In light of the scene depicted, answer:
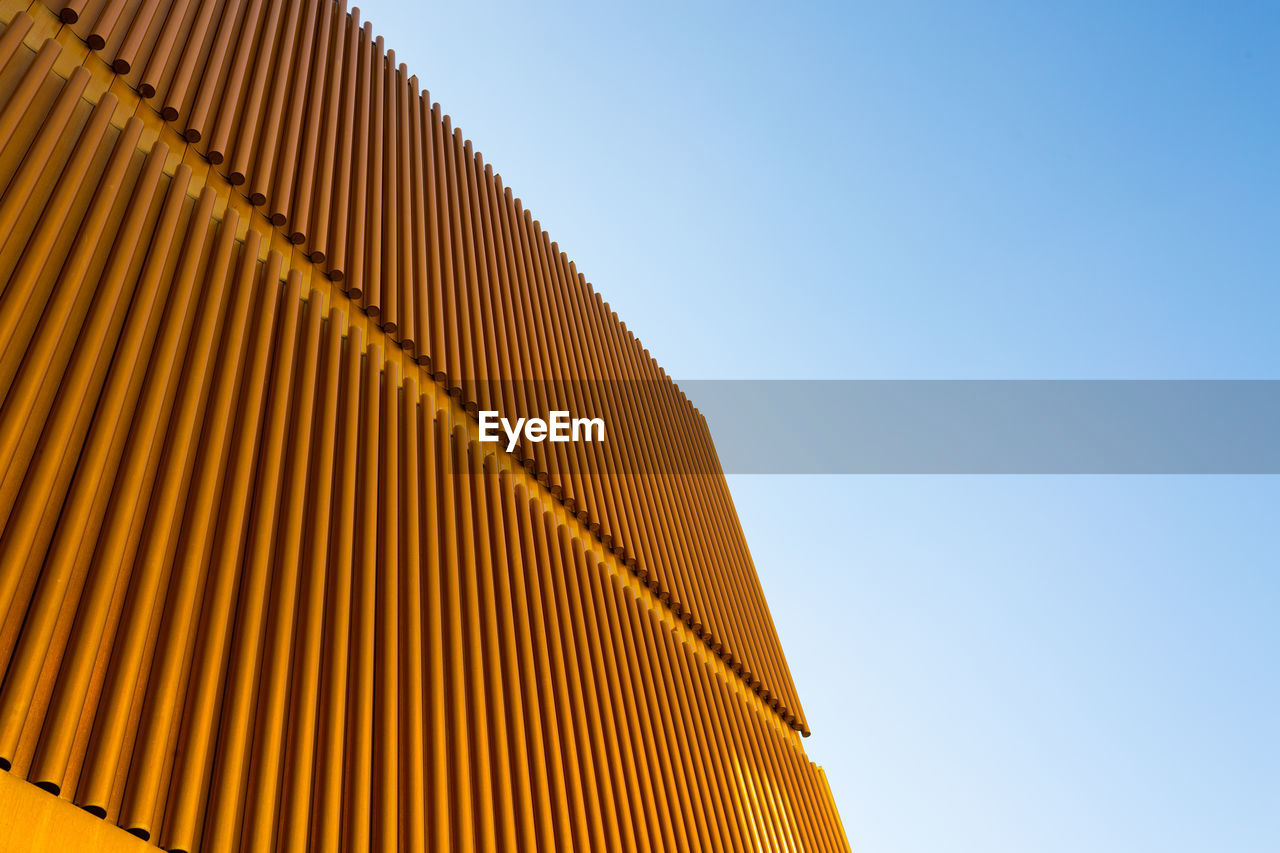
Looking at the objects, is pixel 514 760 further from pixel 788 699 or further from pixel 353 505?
pixel 788 699

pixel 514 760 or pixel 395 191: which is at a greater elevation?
pixel 395 191

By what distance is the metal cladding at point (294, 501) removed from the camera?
2.34 metres

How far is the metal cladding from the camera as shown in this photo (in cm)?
234

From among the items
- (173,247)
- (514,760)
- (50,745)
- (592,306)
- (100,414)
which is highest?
(592,306)

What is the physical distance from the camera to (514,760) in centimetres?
364

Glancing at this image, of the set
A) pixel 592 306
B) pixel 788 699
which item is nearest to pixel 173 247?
pixel 592 306

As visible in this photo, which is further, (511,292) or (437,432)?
(511,292)

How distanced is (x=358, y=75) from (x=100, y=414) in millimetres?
3791

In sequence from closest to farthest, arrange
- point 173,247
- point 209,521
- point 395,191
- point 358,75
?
point 209,521
point 173,247
point 395,191
point 358,75

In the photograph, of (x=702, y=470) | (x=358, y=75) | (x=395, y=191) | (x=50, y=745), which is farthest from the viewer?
(x=702, y=470)

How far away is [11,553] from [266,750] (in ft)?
2.68

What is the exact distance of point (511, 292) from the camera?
633 centimetres

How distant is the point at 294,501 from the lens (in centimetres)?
312

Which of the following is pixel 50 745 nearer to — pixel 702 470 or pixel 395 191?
pixel 395 191
